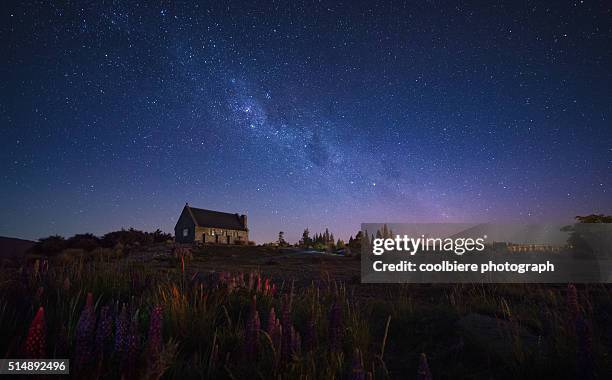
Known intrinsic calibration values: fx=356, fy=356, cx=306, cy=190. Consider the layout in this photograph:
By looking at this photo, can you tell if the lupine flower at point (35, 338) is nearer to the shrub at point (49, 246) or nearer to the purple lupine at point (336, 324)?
the purple lupine at point (336, 324)

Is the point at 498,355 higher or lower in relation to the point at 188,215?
lower

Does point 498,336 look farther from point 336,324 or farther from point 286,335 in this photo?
point 286,335

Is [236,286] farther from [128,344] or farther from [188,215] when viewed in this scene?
[188,215]

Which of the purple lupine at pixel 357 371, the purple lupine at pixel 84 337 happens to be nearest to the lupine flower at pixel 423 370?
the purple lupine at pixel 357 371

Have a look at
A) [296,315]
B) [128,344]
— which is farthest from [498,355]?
[128,344]

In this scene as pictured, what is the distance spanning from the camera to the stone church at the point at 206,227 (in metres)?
48.5

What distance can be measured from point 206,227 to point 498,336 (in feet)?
159

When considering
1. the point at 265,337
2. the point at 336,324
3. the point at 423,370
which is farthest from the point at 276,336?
the point at 423,370

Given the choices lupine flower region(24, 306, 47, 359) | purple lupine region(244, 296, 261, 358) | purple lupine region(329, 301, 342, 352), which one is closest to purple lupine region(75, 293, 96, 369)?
lupine flower region(24, 306, 47, 359)

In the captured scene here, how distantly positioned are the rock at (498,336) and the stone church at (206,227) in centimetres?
4596

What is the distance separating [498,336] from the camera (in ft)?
14.5

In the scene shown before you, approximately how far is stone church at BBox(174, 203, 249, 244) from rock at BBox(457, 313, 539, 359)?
151 feet

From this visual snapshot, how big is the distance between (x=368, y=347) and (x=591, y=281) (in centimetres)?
876

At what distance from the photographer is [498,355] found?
4008 millimetres
